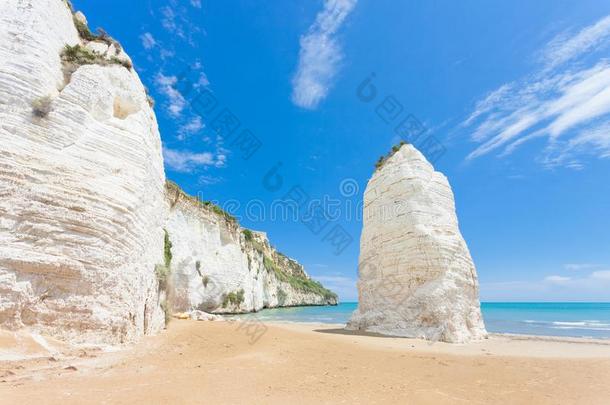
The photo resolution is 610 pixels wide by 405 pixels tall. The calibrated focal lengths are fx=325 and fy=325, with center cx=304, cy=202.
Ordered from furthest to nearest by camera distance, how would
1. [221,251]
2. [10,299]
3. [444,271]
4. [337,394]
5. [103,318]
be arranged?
[221,251] → [444,271] → [103,318] → [10,299] → [337,394]

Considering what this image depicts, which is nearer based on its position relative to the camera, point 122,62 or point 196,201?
point 122,62

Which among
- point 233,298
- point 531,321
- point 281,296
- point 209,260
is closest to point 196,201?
point 209,260

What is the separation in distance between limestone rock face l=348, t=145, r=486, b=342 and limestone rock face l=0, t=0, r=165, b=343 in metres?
9.75

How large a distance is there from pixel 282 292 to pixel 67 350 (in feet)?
185

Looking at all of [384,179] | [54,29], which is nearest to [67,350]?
[54,29]

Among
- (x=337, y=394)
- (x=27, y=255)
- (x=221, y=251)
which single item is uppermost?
(x=221, y=251)

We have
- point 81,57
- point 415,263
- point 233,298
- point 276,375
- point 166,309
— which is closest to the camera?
point 276,375

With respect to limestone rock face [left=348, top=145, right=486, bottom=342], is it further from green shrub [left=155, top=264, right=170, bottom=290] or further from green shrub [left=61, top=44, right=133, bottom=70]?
green shrub [left=61, top=44, right=133, bottom=70]

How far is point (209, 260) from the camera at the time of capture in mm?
29953

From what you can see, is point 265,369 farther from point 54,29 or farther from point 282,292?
point 282,292

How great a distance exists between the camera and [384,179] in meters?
16.8

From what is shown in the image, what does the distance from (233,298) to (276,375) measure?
94.0ft

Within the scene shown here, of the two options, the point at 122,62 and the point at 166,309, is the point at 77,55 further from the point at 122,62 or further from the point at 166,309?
the point at 166,309

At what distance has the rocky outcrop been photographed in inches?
1019
